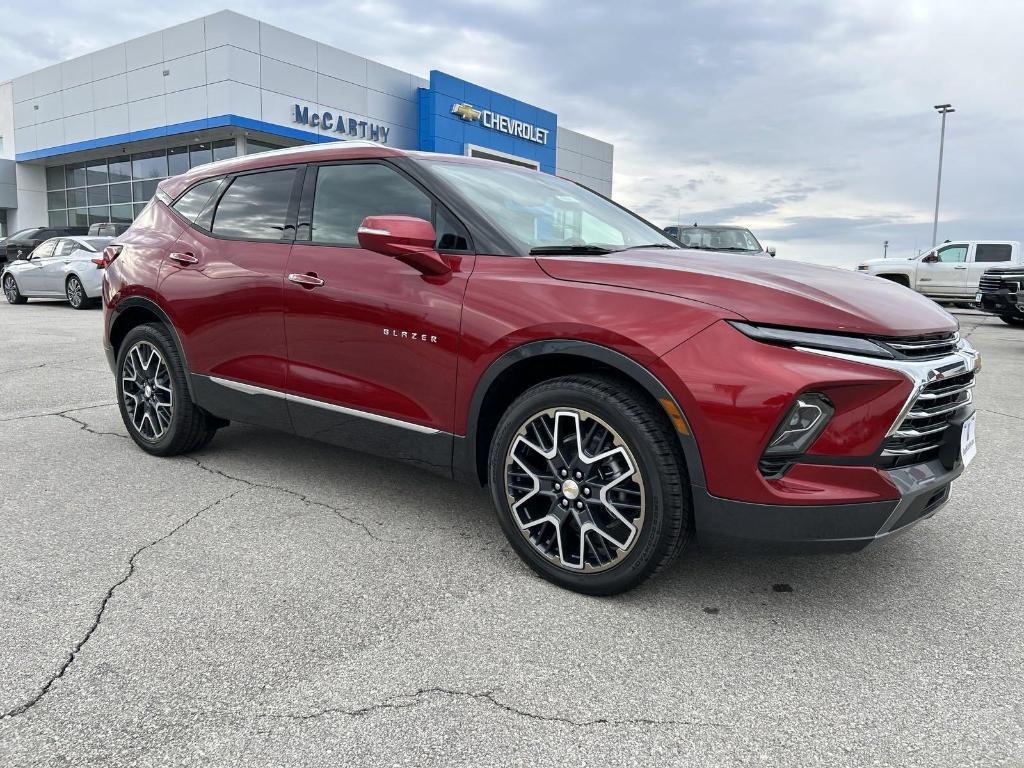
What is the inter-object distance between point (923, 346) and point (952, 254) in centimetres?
2090

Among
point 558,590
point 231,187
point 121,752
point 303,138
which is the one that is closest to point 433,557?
point 558,590

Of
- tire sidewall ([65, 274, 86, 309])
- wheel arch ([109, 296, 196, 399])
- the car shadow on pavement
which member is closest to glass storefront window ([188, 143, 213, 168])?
tire sidewall ([65, 274, 86, 309])

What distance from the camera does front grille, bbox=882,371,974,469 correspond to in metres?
2.42

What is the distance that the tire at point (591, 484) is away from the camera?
8.49ft

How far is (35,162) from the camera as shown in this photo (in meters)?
32.8

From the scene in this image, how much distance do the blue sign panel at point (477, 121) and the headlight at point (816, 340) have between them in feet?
88.2

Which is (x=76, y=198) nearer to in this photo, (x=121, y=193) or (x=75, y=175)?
(x=75, y=175)

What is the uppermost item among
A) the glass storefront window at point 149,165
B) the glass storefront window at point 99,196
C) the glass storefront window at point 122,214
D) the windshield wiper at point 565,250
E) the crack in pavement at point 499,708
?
the glass storefront window at point 149,165

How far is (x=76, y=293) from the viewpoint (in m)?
15.0

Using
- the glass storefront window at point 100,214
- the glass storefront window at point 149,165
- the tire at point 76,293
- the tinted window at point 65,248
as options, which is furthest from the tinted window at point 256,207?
the glass storefront window at point 100,214

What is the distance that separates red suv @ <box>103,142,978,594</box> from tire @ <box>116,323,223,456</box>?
158mm

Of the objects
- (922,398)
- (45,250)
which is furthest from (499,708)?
(45,250)

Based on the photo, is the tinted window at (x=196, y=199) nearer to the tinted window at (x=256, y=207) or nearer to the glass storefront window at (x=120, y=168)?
the tinted window at (x=256, y=207)

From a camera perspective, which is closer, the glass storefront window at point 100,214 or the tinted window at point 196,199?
the tinted window at point 196,199
